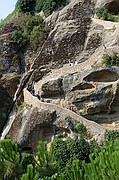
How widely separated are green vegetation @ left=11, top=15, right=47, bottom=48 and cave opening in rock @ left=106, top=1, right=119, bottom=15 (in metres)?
5.05

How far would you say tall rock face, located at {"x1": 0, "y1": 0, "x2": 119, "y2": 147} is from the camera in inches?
994

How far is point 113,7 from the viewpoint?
114ft

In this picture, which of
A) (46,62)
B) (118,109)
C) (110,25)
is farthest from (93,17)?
(118,109)

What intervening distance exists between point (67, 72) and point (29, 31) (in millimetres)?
8538

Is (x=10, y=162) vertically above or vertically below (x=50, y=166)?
above

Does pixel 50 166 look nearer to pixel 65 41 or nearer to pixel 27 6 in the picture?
pixel 65 41

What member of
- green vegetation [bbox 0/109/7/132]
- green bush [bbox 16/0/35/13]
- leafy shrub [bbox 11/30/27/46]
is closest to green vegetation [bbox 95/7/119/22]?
leafy shrub [bbox 11/30/27/46]

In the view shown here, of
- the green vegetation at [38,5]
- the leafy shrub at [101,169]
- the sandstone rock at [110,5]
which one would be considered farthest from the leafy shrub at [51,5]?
the leafy shrub at [101,169]

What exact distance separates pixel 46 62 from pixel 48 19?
495 centimetres

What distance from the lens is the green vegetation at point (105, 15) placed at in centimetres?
3291

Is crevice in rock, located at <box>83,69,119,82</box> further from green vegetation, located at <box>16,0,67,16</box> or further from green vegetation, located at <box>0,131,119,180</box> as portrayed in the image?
green vegetation, located at <box>16,0,67,16</box>

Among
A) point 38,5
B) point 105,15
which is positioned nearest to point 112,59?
point 105,15

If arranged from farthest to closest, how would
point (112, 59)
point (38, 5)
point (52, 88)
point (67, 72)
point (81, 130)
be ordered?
point (38, 5) → point (67, 72) → point (52, 88) → point (112, 59) → point (81, 130)

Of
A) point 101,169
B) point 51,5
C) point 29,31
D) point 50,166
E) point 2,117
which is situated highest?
point 101,169
